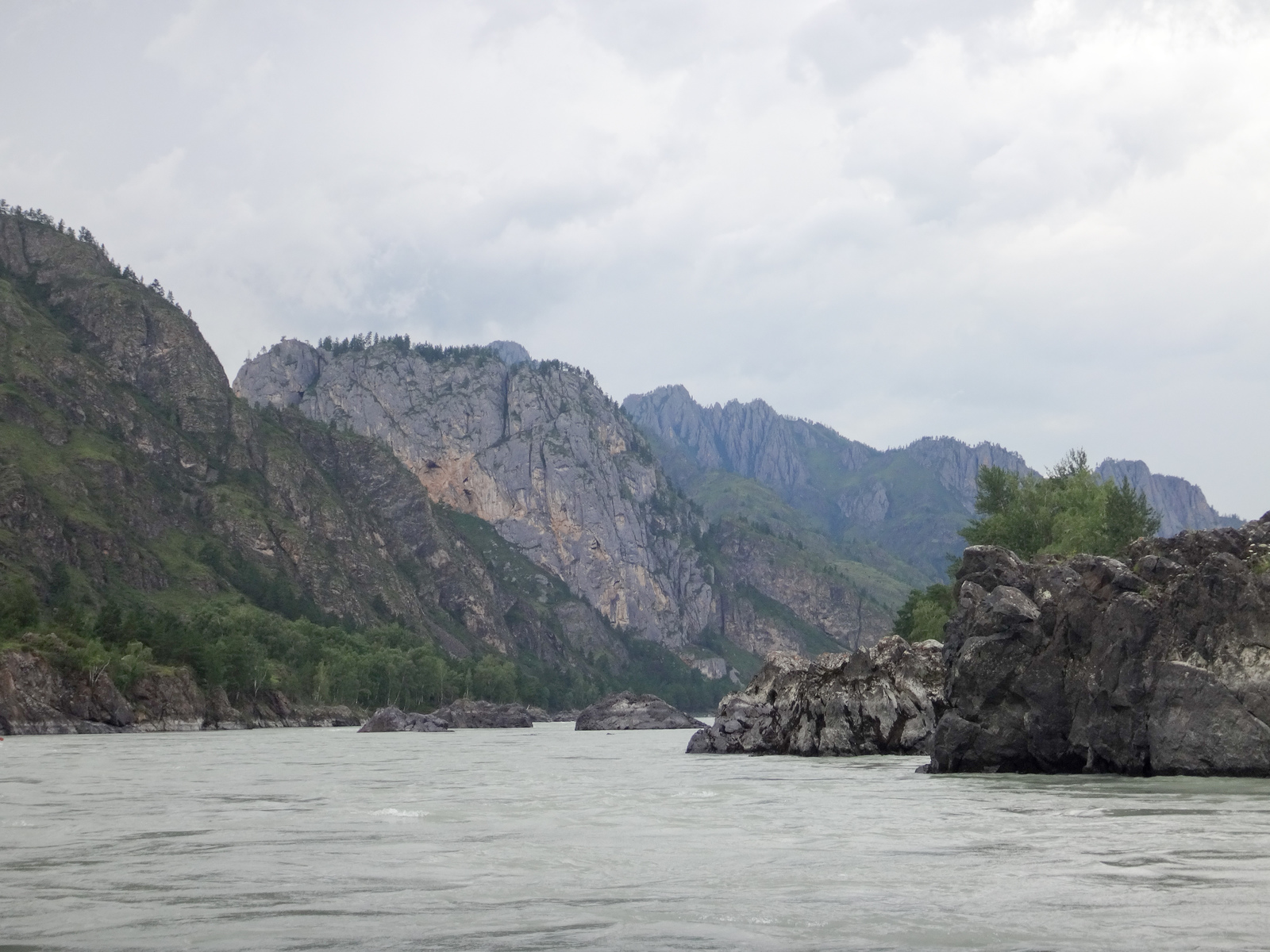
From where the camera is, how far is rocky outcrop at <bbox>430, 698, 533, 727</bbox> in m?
186

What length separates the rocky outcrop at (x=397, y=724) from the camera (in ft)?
482

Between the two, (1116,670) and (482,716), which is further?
(482,716)

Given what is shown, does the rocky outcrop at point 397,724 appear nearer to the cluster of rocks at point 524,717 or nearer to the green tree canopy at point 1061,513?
the cluster of rocks at point 524,717

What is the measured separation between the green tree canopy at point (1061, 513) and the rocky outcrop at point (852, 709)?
22719mm

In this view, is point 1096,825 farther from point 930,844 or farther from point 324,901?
point 324,901

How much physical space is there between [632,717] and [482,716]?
29.5m

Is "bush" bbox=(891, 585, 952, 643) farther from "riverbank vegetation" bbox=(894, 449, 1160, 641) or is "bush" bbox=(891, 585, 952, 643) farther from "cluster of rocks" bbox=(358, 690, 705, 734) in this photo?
"cluster of rocks" bbox=(358, 690, 705, 734)

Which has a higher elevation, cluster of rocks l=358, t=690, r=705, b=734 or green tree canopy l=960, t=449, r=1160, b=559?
green tree canopy l=960, t=449, r=1160, b=559

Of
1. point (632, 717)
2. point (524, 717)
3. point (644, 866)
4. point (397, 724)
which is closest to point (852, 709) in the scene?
point (644, 866)

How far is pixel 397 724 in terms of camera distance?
147 meters

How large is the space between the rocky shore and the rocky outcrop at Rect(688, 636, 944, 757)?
76265 mm

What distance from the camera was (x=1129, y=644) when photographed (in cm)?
4569

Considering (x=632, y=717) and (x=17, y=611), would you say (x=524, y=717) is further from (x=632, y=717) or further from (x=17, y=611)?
(x=17, y=611)

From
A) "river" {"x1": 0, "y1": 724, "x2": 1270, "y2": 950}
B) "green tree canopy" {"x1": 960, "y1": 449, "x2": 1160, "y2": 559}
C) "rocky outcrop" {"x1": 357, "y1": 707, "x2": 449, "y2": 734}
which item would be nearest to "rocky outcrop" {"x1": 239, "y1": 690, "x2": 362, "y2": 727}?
"rocky outcrop" {"x1": 357, "y1": 707, "x2": 449, "y2": 734}
